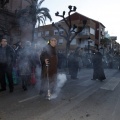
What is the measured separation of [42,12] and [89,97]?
→ 65.4 ft

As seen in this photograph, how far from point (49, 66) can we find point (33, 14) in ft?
63.0

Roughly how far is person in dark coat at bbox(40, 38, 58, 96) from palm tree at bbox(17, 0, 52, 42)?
17.9 meters

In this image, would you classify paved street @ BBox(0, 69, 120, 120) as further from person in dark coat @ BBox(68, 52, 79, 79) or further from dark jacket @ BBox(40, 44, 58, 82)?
person in dark coat @ BBox(68, 52, 79, 79)

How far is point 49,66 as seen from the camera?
27.4ft

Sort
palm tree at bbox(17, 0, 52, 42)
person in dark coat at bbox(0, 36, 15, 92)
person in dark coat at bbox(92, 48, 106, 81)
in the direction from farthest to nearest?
palm tree at bbox(17, 0, 52, 42), person in dark coat at bbox(92, 48, 106, 81), person in dark coat at bbox(0, 36, 15, 92)

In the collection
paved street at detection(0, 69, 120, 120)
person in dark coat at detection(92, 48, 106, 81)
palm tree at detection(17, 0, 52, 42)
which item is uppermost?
palm tree at detection(17, 0, 52, 42)

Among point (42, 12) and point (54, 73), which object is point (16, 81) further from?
point (42, 12)

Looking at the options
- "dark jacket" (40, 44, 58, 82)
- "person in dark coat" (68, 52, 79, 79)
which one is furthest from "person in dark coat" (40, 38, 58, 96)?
"person in dark coat" (68, 52, 79, 79)

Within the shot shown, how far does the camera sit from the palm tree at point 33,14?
25.8 metres

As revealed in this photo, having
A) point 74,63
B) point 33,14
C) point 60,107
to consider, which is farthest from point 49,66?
point 33,14

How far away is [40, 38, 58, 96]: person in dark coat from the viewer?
8312mm

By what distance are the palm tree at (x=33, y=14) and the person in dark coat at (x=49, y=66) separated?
1787 centimetres

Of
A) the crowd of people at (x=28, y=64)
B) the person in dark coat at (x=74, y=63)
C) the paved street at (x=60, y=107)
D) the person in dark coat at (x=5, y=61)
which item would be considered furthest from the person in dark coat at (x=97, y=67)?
the person in dark coat at (x=5, y=61)

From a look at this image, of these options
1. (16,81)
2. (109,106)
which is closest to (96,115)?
(109,106)
